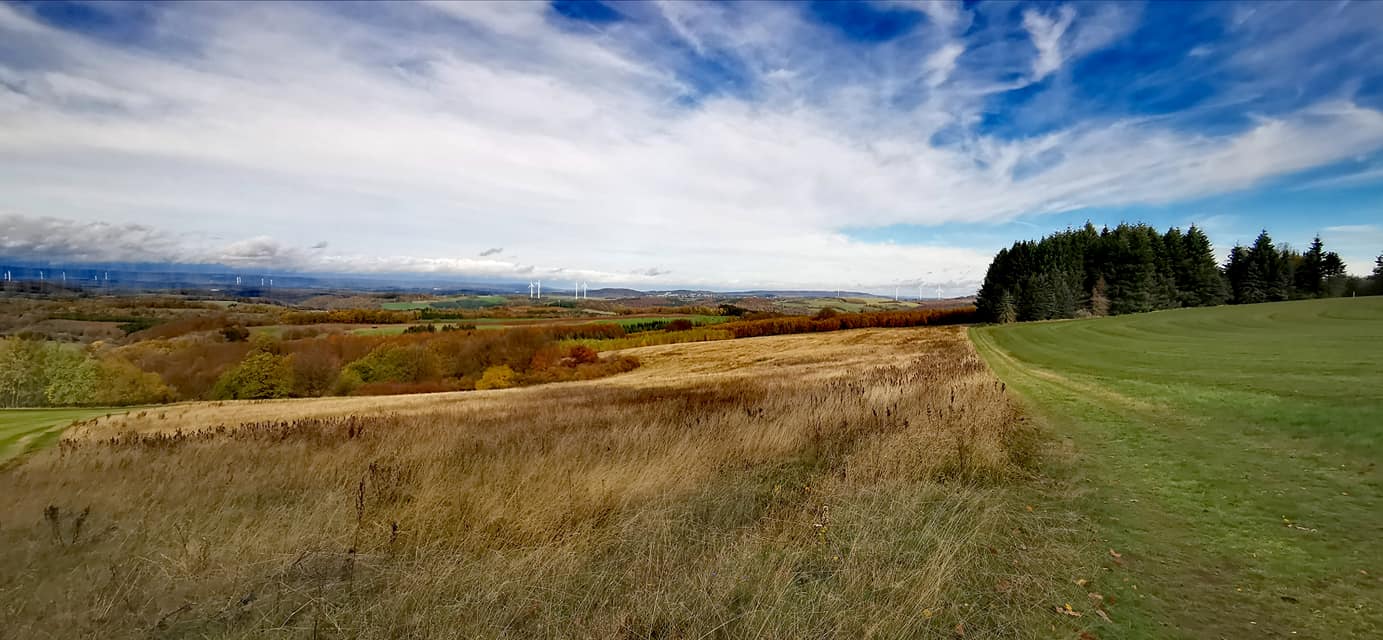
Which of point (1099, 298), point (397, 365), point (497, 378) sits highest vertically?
point (1099, 298)

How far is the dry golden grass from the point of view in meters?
4.02

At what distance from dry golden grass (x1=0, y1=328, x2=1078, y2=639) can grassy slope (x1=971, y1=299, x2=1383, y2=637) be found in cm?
96

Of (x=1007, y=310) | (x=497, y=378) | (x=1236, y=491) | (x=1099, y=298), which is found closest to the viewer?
(x=1236, y=491)

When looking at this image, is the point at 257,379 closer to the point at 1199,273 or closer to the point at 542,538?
the point at 542,538

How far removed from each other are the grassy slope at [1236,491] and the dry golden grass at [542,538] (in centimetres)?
96

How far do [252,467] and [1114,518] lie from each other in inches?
460

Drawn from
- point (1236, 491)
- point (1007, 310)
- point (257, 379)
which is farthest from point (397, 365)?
point (1236, 491)

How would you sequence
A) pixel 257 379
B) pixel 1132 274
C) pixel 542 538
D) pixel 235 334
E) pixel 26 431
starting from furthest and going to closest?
pixel 235 334
pixel 1132 274
pixel 257 379
pixel 26 431
pixel 542 538

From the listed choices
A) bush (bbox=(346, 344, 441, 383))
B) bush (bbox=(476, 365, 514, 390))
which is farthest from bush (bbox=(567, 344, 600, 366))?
bush (bbox=(346, 344, 441, 383))

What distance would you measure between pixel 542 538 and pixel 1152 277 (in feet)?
301

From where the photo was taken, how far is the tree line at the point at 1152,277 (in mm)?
72188

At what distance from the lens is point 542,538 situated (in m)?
5.43

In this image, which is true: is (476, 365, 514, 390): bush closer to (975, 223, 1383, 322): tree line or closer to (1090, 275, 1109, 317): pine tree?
(975, 223, 1383, 322): tree line

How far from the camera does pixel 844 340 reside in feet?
197
